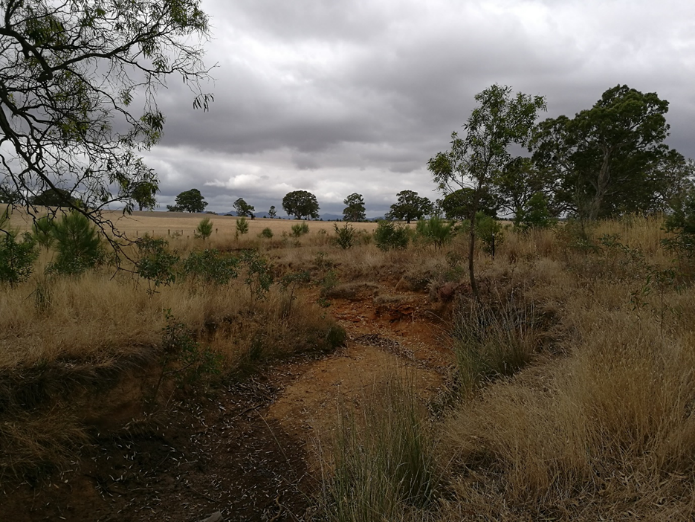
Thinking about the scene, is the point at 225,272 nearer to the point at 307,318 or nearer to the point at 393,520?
the point at 307,318

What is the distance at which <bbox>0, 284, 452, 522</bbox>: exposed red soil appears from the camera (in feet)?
9.45

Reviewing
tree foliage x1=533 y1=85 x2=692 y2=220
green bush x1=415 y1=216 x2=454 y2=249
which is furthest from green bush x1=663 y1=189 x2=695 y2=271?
tree foliage x1=533 y1=85 x2=692 y2=220

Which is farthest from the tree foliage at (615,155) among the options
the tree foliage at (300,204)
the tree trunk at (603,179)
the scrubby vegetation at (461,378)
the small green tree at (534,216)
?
the tree foliage at (300,204)

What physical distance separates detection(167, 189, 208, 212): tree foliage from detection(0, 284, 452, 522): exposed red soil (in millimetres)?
83215

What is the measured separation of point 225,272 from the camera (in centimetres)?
698

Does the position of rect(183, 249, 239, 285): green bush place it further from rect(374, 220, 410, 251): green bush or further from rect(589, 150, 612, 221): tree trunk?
rect(589, 150, 612, 221): tree trunk

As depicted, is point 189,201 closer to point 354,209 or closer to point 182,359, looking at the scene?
point 354,209

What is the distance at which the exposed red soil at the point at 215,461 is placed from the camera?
113 inches

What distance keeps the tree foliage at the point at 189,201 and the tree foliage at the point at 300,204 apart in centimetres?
1827

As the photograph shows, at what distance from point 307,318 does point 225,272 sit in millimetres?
1740

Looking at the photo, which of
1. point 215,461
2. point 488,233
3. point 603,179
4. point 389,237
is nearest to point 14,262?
point 215,461

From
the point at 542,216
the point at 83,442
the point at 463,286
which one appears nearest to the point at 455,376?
the point at 463,286

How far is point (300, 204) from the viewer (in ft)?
265

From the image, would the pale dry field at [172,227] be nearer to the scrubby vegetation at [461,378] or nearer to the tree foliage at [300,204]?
the scrubby vegetation at [461,378]
